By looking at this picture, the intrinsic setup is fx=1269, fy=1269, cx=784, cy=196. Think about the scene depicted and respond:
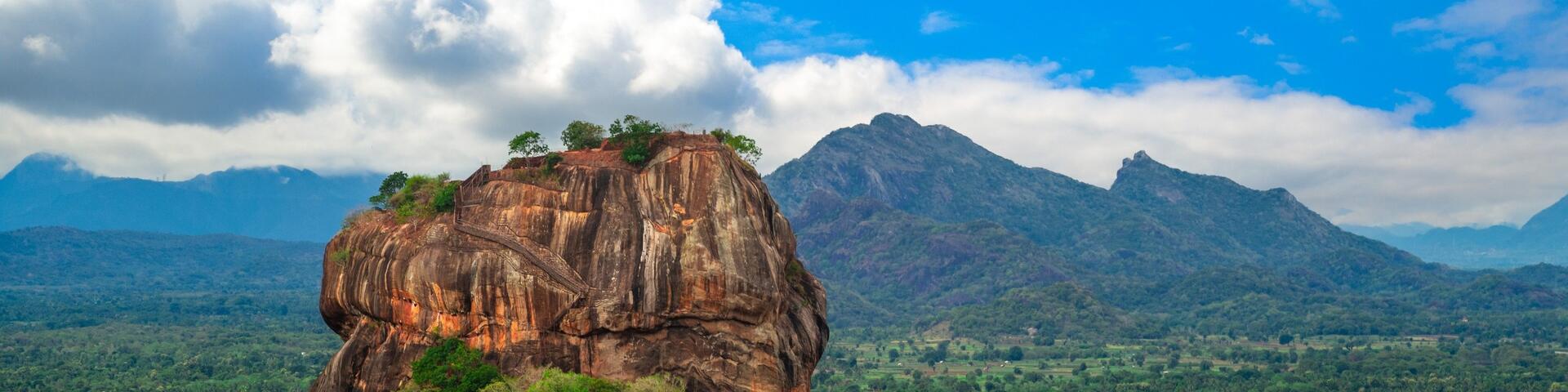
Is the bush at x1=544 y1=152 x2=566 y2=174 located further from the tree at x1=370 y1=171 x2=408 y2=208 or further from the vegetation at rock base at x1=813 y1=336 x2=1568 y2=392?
the vegetation at rock base at x1=813 y1=336 x2=1568 y2=392

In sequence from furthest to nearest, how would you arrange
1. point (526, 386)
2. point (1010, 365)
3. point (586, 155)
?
point (1010, 365) → point (586, 155) → point (526, 386)

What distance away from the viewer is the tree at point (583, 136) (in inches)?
2175

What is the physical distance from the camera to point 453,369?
48.0 meters

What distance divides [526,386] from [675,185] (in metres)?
9.49

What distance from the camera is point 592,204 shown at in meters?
49.6

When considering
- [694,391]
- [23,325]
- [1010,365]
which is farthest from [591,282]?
[23,325]

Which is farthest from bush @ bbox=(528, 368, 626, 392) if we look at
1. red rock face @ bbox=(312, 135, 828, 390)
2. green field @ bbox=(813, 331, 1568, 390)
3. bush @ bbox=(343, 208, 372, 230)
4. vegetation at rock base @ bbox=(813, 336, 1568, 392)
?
green field @ bbox=(813, 331, 1568, 390)

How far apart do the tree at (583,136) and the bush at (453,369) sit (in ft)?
35.6

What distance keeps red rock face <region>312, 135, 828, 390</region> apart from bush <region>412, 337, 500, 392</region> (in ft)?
1.71

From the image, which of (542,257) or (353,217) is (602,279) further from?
(353,217)

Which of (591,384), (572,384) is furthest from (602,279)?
(572,384)

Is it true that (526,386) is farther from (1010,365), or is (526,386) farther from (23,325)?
(23,325)

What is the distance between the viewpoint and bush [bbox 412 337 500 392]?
156ft

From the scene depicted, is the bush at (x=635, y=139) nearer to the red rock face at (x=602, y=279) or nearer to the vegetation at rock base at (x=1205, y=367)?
the red rock face at (x=602, y=279)
